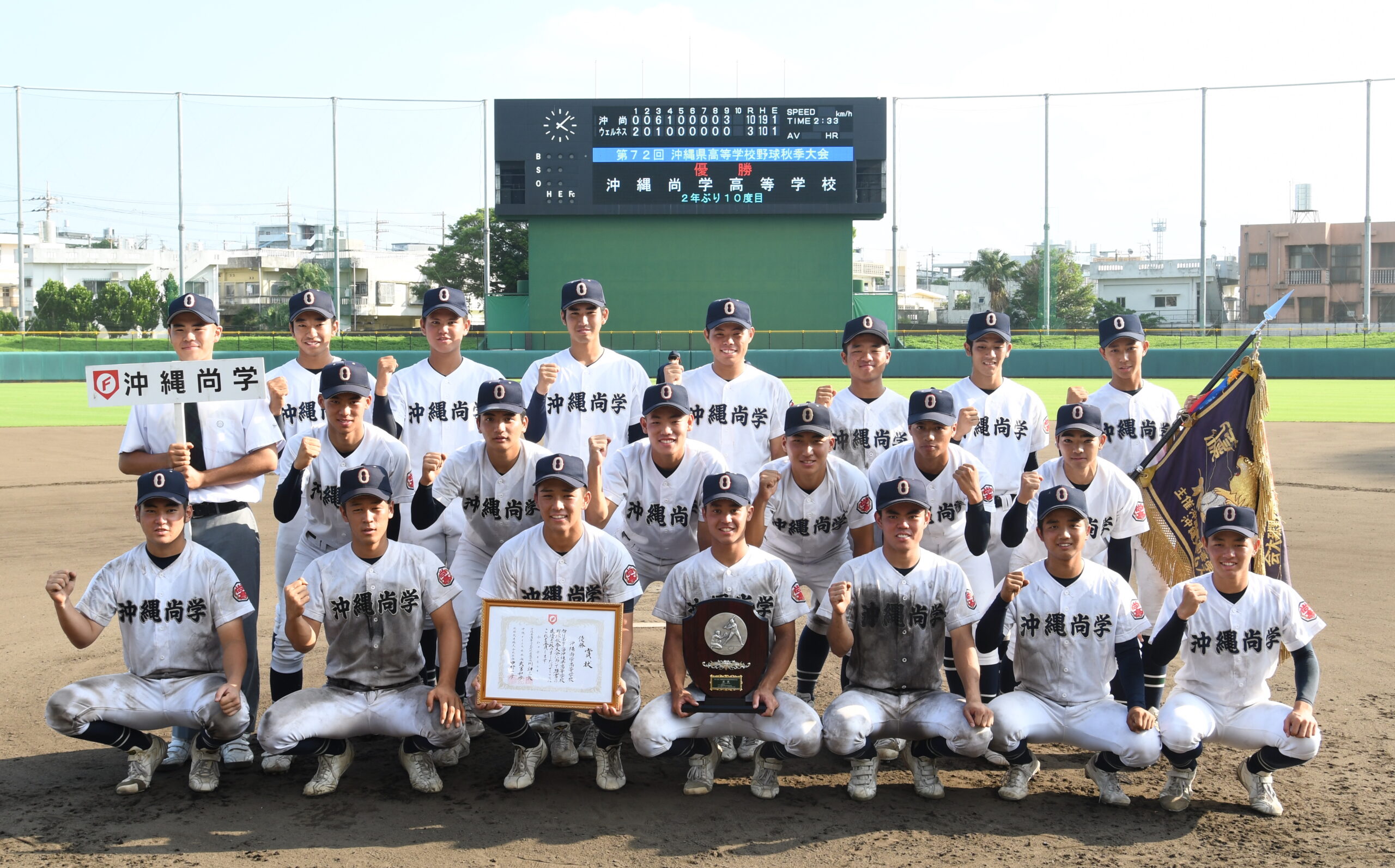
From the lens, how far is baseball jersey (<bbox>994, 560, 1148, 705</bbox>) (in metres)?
5.20

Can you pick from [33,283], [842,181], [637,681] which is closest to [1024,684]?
[637,681]

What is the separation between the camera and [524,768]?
17.1 feet

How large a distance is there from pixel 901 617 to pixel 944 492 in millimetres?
899

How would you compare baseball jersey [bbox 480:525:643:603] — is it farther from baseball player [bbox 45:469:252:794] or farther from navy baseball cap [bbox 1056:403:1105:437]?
navy baseball cap [bbox 1056:403:1105:437]

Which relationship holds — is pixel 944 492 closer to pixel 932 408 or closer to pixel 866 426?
pixel 932 408

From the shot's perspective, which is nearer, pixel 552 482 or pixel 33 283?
pixel 552 482

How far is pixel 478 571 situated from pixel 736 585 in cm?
151

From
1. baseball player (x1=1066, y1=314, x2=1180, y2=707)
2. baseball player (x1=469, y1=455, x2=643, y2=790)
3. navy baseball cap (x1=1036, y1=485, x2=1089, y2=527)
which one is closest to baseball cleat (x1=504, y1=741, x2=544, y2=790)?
baseball player (x1=469, y1=455, x2=643, y2=790)

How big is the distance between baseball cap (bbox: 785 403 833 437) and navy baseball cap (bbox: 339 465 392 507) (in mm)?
2033

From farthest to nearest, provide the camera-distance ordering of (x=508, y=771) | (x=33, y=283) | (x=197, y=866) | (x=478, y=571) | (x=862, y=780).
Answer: (x=33, y=283), (x=478, y=571), (x=508, y=771), (x=862, y=780), (x=197, y=866)

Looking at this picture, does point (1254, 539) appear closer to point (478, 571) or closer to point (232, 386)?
point (478, 571)

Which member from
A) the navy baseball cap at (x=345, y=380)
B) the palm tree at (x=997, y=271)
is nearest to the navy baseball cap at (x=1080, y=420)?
the navy baseball cap at (x=345, y=380)

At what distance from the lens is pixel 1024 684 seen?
534 centimetres

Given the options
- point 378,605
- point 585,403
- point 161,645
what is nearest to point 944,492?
point 585,403
